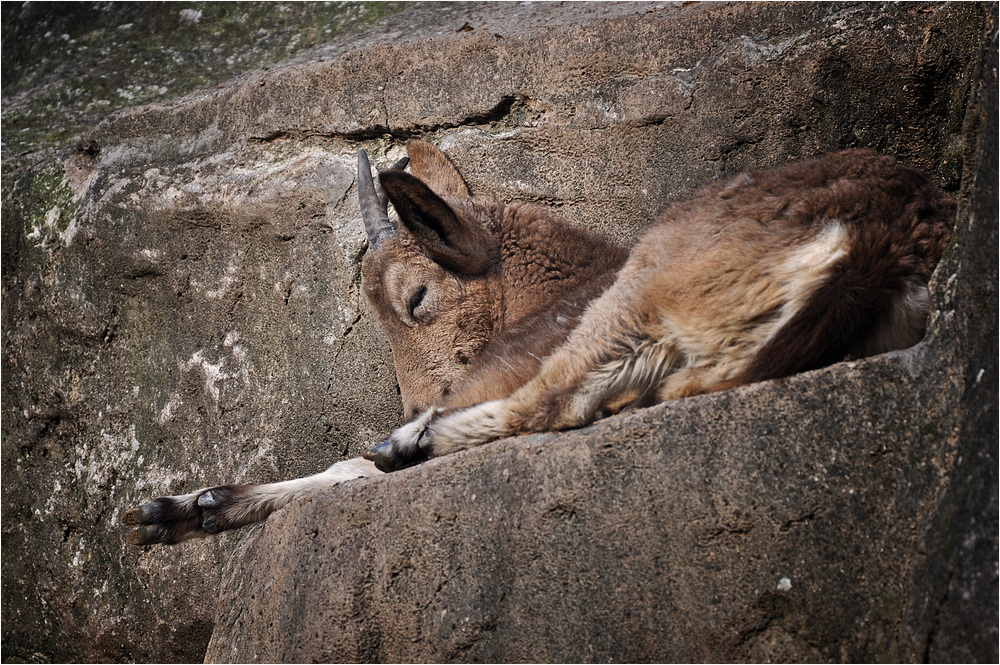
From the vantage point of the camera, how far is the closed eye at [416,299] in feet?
16.1

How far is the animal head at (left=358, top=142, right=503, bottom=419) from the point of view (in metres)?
4.75

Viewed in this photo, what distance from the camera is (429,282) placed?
4.93 m

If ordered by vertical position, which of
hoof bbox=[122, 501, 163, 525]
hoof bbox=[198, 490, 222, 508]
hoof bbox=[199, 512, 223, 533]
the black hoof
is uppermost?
the black hoof

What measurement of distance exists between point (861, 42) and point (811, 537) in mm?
3348

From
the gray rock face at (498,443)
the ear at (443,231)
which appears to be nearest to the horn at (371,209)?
the ear at (443,231)

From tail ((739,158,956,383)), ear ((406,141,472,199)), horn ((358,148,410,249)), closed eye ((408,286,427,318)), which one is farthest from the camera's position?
ear ((406,141,472,199))

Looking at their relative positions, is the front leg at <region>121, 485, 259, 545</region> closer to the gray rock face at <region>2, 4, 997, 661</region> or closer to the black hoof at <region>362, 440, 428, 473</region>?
the gray rock face at <region>2, 4, 997, 661</region>

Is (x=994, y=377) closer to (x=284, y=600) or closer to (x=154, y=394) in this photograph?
(x=284, y=600)

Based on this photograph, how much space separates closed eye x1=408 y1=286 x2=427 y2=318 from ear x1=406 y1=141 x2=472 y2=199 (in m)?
0.92

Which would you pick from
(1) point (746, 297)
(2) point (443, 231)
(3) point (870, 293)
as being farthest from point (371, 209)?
(3) point (870, 293)

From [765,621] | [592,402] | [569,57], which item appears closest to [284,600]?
[592,402]

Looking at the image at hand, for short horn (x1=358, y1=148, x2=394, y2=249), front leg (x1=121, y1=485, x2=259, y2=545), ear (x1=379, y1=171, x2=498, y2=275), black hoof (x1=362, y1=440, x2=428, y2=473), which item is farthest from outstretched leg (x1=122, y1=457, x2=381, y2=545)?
short horn (x1=358, y1=148, x2=394, y2=249)

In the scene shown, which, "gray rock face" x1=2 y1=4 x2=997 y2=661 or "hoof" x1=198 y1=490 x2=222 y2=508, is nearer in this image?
"gray rock face" x1=2 y1=4 x2=997 y2=661

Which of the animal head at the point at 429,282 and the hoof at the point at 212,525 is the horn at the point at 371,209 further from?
the hoof at the point at 212,525
